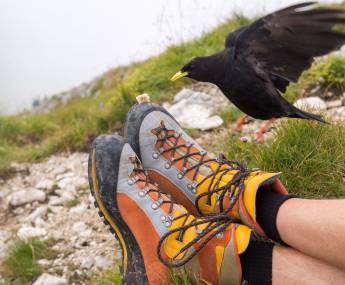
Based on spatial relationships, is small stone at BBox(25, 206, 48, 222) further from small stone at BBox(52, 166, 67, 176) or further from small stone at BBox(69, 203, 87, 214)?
small stone at BBox(52, 166, 67, 176)

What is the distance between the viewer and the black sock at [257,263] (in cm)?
184

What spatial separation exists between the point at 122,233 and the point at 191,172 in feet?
1.80

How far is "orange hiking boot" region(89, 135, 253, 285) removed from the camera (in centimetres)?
192

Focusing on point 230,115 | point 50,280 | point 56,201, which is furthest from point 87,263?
point 230,115

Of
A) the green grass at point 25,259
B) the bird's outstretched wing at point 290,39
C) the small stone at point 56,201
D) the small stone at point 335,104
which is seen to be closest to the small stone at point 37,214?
the small stone at point 56,201

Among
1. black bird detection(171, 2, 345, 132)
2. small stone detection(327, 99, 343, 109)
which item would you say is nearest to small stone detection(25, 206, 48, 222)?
black bird detection(171, 2, 345, 132)

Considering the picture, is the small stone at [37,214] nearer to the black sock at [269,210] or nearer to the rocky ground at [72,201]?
the rocky ground at [72,201]

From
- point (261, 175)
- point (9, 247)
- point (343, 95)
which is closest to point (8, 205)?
point (9, 247)

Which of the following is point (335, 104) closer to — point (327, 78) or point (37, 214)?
point (327, 78)

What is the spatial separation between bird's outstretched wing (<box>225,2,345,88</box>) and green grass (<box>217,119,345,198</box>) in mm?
518

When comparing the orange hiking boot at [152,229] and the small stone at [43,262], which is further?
the small stone at [43,262]

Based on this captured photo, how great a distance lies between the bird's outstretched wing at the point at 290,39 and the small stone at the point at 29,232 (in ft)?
6.84

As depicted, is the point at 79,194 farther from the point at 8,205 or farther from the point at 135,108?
the point at 135,108

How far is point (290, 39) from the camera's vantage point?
3.07 meters
